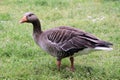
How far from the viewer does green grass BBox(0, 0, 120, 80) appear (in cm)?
686

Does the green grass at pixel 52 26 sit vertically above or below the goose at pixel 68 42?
below

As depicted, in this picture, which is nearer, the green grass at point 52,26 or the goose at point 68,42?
the goose at point 68,42

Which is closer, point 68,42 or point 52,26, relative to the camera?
point 68,42

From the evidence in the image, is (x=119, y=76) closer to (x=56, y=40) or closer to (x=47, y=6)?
(x=56, y=40)

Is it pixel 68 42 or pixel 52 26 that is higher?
pixel 68 42

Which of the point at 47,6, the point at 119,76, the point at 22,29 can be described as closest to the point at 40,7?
the point at 47,6

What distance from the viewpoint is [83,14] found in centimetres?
1180

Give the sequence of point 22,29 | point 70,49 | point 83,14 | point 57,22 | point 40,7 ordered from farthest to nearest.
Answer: point 40,7 → point 83,14 → point 57,22 → point 22,29 → point 70,49

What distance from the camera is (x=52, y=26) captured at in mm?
10336

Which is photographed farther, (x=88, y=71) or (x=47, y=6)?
(x=47, y=6)

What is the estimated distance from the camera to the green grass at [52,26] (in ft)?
22.5

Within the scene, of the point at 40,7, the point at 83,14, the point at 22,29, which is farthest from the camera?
the point at 40,7

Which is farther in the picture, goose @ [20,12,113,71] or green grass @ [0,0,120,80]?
green grass @ [0,0,120,80]

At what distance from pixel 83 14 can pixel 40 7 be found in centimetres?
184
